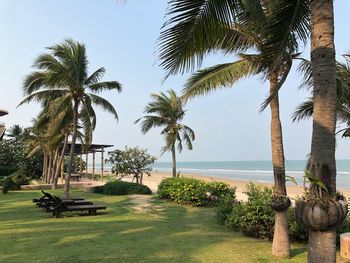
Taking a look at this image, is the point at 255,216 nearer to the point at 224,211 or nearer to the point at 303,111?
the point at 224,211

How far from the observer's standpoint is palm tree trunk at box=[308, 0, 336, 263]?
11.2 ft

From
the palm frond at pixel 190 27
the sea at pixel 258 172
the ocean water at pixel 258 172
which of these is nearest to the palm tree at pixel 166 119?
the sea at pixel 258 172

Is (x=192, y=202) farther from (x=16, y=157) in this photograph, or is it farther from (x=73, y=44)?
(x=16, y=157)

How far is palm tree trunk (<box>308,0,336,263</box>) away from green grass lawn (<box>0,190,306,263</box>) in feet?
13.5

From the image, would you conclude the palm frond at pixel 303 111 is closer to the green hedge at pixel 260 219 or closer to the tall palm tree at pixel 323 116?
the green hedge at pixel 260 219

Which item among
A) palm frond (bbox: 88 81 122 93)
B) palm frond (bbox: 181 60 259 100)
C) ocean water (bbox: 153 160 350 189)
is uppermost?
palm frond (bbox: 88 81 122 93)

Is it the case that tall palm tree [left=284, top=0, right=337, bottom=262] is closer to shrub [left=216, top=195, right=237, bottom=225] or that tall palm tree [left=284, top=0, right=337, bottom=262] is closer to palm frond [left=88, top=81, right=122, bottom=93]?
shrub [left=216, top=195, right=237, bottom=225]

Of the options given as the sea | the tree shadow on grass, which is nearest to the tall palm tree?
the tree shadow on grass

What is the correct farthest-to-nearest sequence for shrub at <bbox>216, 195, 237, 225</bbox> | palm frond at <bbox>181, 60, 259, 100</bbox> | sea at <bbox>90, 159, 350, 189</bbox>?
sea at <bbox>90, 159, 350, 189</bbox> < shrub at <bbox>216, 195, 237, 225</bbox> < palm frond at <bbox>181, 60, 259, 100</bbox>

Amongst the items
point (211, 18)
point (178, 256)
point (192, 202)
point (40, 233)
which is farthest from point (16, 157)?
point (211, 18)

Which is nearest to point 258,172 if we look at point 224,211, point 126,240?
point 224,211

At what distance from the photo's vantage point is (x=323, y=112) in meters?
3.57

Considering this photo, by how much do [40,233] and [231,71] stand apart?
246 inches

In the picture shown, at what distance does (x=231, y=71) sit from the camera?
8.10 meters
